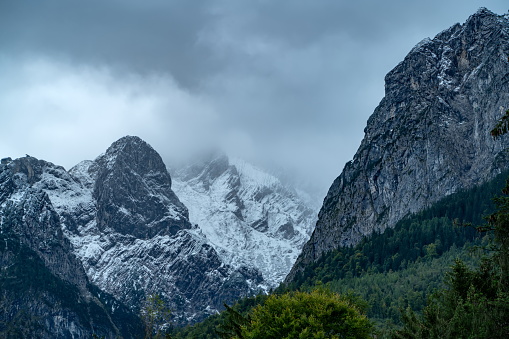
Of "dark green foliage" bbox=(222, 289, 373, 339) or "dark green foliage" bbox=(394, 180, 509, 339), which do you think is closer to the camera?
"dark green foliage" bbox=(394, 180, 509, 339)

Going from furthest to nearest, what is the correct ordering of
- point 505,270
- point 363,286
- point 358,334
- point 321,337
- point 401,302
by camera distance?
point 363,286
point 401,302
point 358,334
point 321,337
point 505,270

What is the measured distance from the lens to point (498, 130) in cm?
2892

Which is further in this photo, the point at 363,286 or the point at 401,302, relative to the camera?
the point at 363,286

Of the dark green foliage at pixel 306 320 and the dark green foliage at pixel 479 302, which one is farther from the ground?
the dark green foliage at pixel 479 302

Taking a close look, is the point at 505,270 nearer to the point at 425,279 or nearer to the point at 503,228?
the point at 503,228

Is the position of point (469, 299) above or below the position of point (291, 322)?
above

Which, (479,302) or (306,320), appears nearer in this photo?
(479,302)

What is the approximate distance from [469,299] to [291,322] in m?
16.6

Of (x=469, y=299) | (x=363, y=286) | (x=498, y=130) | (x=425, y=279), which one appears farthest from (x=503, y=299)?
(x=363, y=286)

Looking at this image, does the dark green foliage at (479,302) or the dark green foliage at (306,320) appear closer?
the dark green foliage at (479,302)

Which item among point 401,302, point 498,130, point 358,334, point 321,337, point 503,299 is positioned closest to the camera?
point 498,130

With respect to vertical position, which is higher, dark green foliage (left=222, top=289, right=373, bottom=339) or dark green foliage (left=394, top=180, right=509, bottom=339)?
dark green foliage (left=394, top=180, right=509, bottom=339)

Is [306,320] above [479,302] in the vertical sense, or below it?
below

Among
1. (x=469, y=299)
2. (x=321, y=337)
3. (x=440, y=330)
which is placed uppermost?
(x=469, y=299)
